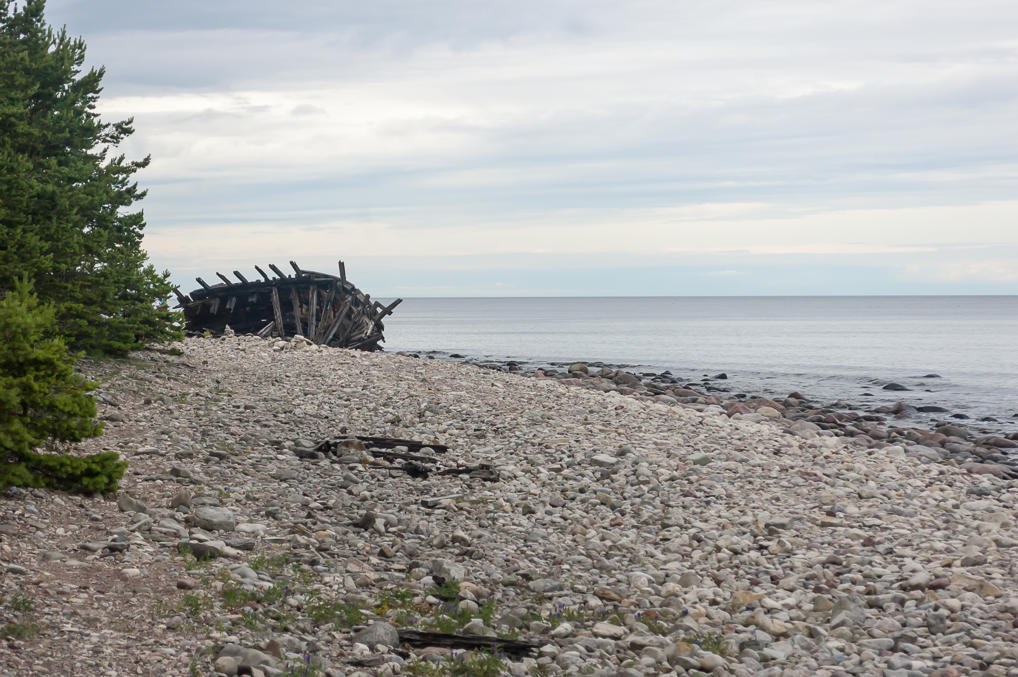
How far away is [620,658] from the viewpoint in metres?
7.27

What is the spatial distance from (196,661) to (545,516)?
223 inches

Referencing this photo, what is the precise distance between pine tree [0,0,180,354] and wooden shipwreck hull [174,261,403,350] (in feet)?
50.6

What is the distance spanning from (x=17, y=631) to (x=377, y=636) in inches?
103

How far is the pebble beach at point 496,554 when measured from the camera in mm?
6801

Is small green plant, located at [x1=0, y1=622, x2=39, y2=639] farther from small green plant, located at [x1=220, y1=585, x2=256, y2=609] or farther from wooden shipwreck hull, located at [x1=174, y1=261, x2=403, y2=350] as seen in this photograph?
wooden shipwreck hull, located at [x1=174, y1=261, x2=403, y2=350]

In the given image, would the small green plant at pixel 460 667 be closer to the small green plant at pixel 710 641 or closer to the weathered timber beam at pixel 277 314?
the small green plant at pixel 710 641

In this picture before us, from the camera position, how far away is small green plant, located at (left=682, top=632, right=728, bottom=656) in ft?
24.8

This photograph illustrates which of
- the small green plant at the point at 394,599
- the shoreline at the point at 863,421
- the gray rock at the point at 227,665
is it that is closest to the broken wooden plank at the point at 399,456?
the small green plant at the point at 394,599

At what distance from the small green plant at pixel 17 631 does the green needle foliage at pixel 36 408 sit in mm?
2528

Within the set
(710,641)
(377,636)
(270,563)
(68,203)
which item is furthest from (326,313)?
(710,641)

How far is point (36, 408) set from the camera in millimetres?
8406

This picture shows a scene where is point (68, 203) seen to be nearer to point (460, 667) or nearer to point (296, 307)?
point (460, 667)

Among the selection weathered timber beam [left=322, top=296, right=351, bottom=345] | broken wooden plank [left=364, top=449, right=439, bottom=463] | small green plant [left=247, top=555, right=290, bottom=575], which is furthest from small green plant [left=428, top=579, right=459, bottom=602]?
weathered timber beam [left=322, top=296, right=351, bottom=345]

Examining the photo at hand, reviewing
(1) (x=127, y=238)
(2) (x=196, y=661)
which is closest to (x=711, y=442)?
(2) (x=196, y=661)
